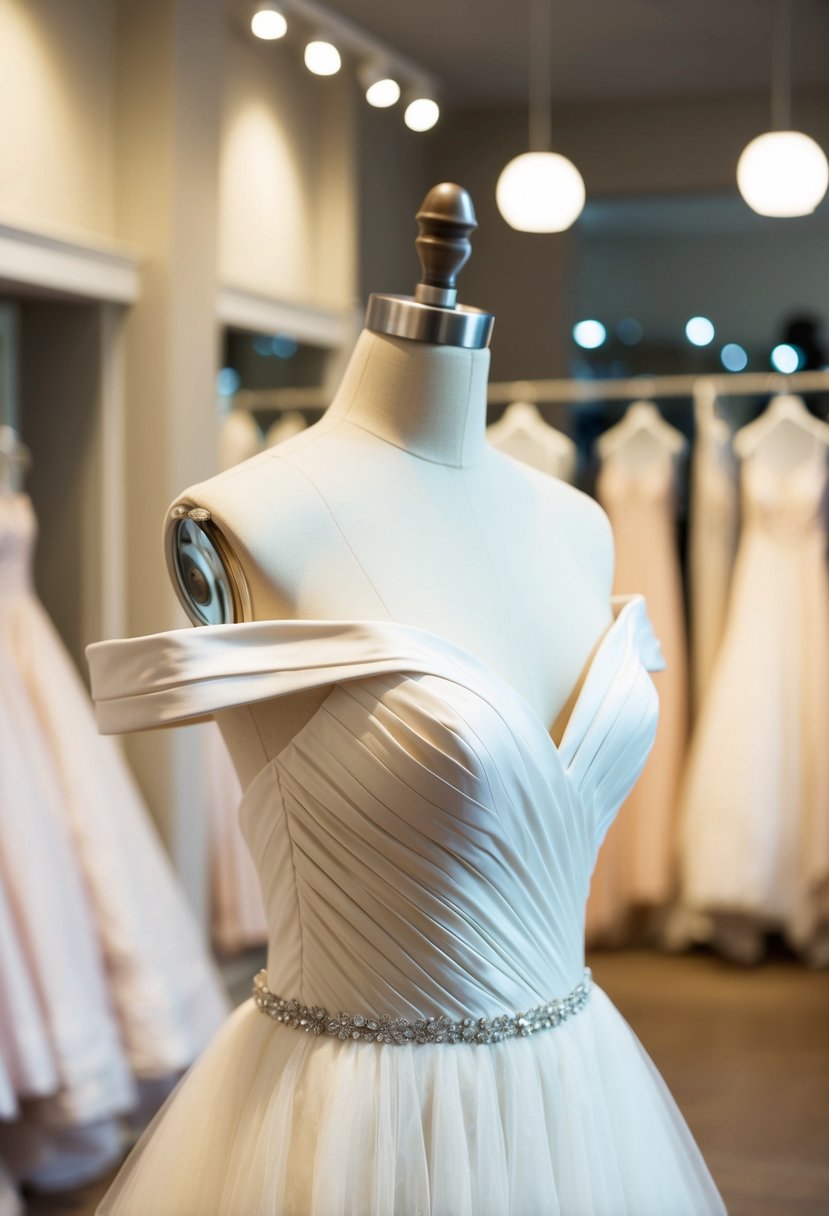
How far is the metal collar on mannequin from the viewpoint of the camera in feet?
4.47

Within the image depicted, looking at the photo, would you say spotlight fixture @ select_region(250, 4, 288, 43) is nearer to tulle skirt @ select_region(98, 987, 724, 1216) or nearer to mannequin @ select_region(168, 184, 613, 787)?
mannequin @ select_region(168, 184, 613, 787)

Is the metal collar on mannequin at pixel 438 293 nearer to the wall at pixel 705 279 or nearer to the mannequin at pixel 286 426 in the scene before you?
the mannequin at pixel 286 426

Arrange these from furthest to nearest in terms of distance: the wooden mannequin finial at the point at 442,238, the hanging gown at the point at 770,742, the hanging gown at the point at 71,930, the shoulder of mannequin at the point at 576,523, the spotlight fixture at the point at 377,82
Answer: the hanging gown at the point at 770,742 < the spotlight fixture at the point at 377,82 < the hanging gown at the point at 71,930 < the shoulder of mannequin at the point at 576,523 < the wooden mannequin finial at the point at 442,238

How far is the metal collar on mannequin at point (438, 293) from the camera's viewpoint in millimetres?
1361

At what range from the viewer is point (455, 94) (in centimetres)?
509

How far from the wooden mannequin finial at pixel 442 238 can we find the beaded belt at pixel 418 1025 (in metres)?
0.74

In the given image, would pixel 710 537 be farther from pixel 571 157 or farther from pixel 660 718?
pixel 571 157

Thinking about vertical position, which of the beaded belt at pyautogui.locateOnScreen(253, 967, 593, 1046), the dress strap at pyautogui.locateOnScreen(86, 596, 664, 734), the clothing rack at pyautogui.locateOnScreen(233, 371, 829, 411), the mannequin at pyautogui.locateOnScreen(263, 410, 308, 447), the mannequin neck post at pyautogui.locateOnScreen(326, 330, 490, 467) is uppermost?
the clothing rack at pyautogui.locateOnScreen(233, 371, 829, 411)

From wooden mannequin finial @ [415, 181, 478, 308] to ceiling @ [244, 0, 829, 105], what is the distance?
10.1 feet

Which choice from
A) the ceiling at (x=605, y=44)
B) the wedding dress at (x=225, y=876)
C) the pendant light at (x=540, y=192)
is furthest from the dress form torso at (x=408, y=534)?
the ceiling at (x=605, y=44)

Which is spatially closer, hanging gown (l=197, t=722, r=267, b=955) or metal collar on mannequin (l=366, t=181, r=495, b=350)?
metal collar on mannequin (l=366, t=181, r=495, b=350)

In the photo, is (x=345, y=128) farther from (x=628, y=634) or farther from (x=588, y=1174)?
(x=588, y=1174)

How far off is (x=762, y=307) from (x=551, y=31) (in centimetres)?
135

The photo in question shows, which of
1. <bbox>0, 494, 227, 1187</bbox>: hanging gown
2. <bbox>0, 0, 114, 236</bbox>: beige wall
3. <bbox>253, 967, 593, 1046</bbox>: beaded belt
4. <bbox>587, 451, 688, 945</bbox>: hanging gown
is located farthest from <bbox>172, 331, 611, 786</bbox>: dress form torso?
<bbox>587, 451, 688, 945</bbox>: hanging gown
